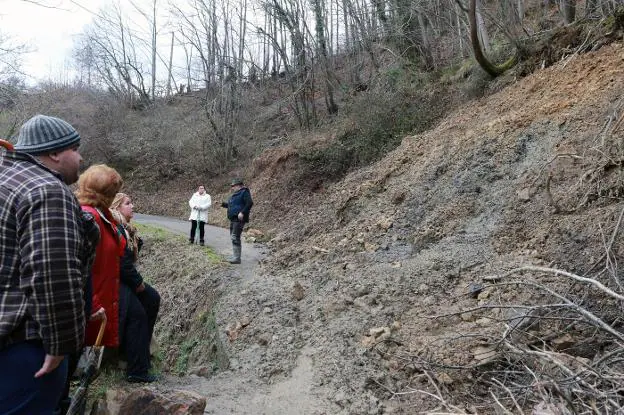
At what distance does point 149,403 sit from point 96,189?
1604mm

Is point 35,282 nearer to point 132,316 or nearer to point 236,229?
point 132,316

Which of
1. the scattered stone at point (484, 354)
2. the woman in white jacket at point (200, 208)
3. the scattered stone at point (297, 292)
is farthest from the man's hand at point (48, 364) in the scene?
the woman in white jacket at point (200, 208)

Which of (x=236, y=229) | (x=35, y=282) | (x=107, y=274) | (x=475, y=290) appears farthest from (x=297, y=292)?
(x=35, y=282)

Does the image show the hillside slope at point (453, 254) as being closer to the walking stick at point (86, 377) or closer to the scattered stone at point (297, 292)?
the scattered stone at point (297, 292)

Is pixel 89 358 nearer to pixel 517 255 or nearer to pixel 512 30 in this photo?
pixel 517 255

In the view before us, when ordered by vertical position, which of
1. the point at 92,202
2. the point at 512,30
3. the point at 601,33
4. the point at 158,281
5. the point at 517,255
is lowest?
the point at 158,281

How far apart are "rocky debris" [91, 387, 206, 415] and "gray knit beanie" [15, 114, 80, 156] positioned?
1978mm

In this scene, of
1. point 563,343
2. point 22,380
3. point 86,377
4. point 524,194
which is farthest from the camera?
point 524,194

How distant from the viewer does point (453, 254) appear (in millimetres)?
6676

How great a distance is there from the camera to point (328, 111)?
71.4 feet

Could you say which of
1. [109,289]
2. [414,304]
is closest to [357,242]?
[414,304]

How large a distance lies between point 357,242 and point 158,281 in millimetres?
4628

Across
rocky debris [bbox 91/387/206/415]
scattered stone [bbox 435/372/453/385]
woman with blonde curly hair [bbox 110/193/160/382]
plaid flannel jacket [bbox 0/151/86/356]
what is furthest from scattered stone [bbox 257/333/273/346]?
plaid flannel jacket [bbox 0/151/86/356]

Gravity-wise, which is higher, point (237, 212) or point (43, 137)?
point (43, 137)
